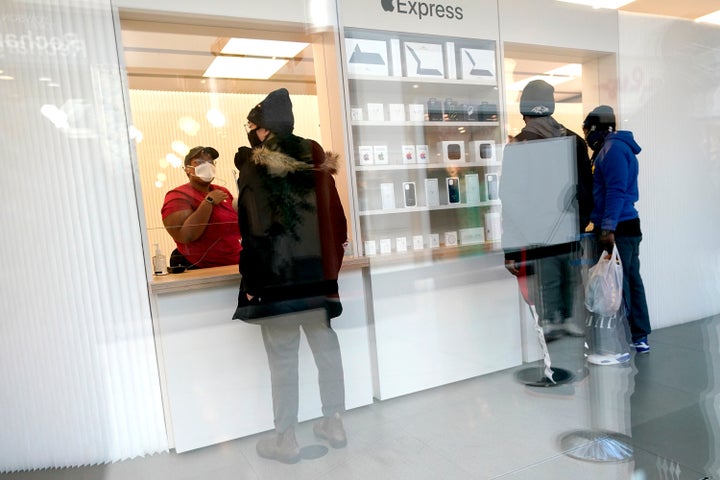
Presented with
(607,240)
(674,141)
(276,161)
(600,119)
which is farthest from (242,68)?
(674,141)

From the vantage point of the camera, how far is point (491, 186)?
7.55ft

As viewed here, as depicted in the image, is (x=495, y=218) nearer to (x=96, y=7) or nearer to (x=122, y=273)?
(x=122, y=273)

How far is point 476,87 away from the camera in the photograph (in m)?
2.25

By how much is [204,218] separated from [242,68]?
2.03 feet

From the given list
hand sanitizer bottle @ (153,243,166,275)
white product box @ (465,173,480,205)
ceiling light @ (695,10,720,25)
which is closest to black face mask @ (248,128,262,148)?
hand sanitizer bottle @ (153,243,166,275)

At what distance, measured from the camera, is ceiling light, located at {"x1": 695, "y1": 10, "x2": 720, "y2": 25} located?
2.19 meters

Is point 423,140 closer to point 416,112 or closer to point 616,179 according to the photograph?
point 416,112

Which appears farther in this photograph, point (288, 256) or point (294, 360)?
point (294, 360)

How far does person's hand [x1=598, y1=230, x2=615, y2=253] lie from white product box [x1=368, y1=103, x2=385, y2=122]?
1.30 m

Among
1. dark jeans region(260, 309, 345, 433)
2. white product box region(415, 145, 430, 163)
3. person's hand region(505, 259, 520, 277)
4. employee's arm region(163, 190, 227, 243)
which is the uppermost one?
white product box region(415, 145, 430, 163)

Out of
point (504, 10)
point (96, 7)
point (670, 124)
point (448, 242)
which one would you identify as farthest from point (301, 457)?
point (670, 124)

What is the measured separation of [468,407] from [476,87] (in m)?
1.56

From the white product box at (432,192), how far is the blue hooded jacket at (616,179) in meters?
0.82

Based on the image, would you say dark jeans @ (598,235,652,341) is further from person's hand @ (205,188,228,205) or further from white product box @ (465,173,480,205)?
person's hand @ (205,188,228,205)
